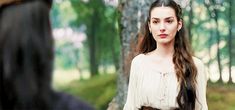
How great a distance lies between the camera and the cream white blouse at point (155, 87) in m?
3.39

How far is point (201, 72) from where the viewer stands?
136 inches

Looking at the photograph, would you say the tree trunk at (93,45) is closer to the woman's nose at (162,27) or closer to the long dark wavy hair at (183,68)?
the long dark wavy hair at (183,68)

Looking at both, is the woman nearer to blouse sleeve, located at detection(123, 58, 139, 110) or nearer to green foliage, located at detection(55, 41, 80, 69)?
blouse sleeve, located at detection(123, 58, 139, 110)

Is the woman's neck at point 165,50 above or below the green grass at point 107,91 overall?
above

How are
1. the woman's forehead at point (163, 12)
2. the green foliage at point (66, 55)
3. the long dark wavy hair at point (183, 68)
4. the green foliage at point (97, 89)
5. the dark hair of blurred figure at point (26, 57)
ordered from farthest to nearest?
the green foliage at point (97, 89)
the green foliage at point (66, 55)
the woman's forehead at point (163, 12)
the long dark wavy hair at point (183, 68)
the dark hair of blurred figure at point (26, 57)

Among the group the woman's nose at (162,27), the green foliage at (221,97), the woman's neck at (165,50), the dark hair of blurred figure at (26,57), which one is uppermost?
the dark hair of blurred figure at (26,57)

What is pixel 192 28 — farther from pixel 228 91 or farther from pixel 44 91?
pixel 44 91

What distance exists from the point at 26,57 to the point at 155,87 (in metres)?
→ 1.98

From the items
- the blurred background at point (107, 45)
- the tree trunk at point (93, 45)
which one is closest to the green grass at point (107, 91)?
the blurred background at point (107, 45)

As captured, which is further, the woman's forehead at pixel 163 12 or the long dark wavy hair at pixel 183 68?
the woman's forehead at pixel 163 12

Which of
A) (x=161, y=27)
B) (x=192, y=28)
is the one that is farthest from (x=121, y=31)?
(x=161, y=27)

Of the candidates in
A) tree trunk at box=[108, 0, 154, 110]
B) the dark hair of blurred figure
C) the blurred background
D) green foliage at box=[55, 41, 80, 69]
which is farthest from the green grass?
the dark hair of blurred figure

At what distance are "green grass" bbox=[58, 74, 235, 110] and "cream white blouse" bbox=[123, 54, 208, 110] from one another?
139 inches

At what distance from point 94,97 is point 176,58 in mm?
4275
